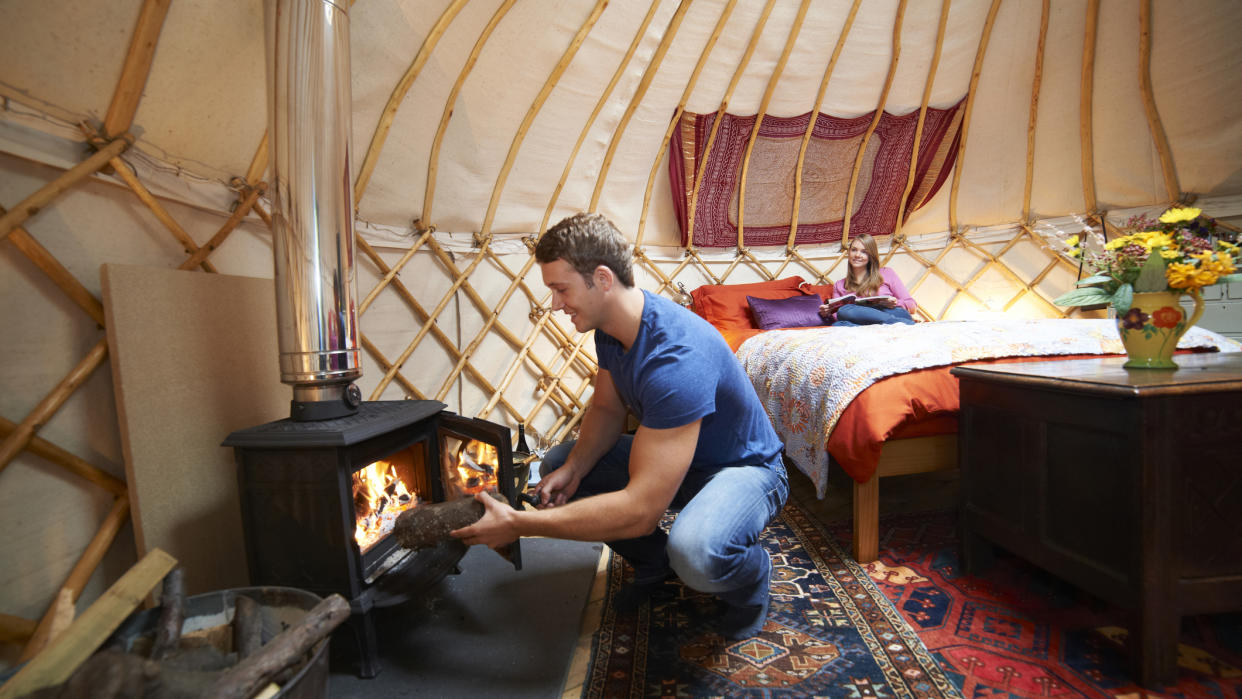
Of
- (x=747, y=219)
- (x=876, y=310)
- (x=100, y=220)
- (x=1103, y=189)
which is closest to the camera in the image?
(x=100, y=220)

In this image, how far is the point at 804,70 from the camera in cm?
276

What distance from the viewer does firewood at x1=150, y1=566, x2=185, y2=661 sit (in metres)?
0.72

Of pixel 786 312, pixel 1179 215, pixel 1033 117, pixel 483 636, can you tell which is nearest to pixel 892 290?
pixel 786 312

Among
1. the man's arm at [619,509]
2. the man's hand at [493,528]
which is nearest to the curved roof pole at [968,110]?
the man's arm at [619,509]

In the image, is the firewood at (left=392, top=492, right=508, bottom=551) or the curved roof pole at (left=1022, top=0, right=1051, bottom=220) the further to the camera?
the curved roof pole at (left=1022, top=0, right=1051, bottom=220)

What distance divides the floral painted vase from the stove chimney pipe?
180 cm

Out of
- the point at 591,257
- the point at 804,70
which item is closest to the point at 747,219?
the point at 804,70

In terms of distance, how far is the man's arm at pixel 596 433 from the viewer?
130cm

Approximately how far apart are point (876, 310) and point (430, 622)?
2.43 metres

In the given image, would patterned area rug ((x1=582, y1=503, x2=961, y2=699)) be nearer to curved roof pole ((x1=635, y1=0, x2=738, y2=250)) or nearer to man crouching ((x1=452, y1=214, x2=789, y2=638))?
man crouching ((x1=452, y1=214, x2=789, y2=638))

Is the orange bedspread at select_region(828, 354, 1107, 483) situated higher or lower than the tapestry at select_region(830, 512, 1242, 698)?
higher

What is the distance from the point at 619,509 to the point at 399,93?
1.78 metres

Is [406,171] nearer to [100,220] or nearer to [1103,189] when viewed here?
[100,220]

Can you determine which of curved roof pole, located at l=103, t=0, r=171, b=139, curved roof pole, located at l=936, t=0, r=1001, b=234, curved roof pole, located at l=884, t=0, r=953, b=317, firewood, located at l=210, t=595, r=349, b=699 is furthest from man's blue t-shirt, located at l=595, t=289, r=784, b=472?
curved roof pole, located at l=936, t=0, r=1001, b=234
